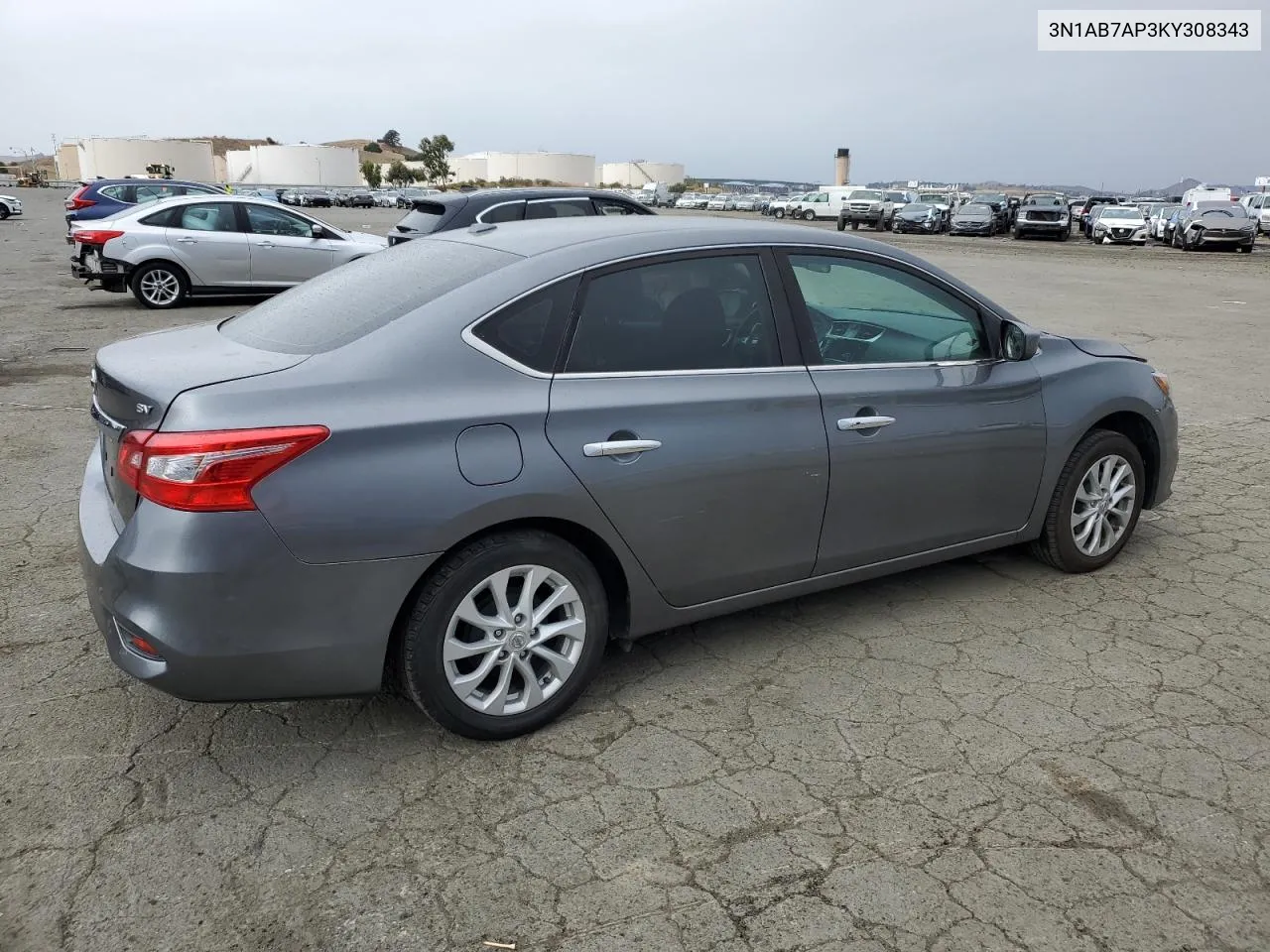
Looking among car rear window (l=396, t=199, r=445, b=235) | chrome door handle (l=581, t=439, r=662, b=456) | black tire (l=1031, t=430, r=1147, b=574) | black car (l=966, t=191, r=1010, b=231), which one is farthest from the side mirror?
black car (l=966, t=191, r=1010, b=231)

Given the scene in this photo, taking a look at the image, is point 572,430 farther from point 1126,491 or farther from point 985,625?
point 1126,491

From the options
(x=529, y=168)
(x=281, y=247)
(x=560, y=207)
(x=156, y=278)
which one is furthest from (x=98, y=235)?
(x=529, y=168)


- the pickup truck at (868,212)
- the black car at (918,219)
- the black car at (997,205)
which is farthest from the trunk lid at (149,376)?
the pickup truck at (868,212)

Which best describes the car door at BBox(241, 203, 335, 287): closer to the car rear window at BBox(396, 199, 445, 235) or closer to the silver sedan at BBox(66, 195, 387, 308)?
the silver sedan at BBox(66, 195, 387, 308)

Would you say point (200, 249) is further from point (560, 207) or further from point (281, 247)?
point (560, 207)

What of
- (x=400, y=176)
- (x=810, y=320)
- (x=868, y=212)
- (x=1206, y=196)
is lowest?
(x=810, y=320)

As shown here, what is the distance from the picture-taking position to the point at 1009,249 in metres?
30.4

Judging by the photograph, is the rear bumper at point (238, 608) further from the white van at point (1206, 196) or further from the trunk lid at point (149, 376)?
the white van at point (1206, 196)

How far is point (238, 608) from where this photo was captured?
2840mm

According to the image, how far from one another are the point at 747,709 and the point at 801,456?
901 mm

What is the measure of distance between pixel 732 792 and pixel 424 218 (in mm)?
9443

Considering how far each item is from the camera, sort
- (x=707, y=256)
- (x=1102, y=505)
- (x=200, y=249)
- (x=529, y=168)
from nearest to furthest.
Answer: (x=707, y=256)
(x=1102, y=505)
(x=200, y=249)
(x=529, y=168)

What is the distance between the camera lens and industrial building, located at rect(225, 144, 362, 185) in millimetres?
143875

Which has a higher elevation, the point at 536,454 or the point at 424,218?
the point at 424,218
